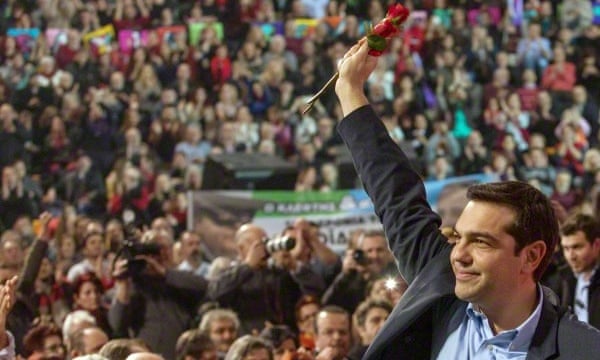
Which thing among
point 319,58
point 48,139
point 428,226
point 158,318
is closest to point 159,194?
point 48,139

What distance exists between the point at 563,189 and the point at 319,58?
13.6 ft

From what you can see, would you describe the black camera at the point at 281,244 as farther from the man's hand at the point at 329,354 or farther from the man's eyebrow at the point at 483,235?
the man's eyebrow at the point at 483,235

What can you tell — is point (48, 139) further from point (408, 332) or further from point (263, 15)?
point (408, 332)

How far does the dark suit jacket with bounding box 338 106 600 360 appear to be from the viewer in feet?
9.45

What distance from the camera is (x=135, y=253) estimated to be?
7453mm

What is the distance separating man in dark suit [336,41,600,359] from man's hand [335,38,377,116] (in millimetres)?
138

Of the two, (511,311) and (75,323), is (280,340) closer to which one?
(75,323)

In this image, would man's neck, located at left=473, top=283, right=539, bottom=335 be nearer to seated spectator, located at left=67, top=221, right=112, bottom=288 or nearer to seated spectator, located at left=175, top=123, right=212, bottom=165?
seated spectator, located at left=67, top=221, right=112, bottom=288

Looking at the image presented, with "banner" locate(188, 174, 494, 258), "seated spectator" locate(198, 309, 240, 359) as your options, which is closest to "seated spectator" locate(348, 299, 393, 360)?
"seated spectator" locate(198, 309, 240, 359)

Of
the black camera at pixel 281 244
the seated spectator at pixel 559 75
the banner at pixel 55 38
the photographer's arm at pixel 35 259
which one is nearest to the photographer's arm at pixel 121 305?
the photographer's arm at pixel 35 259

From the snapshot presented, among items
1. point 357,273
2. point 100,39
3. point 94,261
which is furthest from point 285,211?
point 100,39

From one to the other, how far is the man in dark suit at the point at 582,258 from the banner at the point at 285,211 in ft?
13.4

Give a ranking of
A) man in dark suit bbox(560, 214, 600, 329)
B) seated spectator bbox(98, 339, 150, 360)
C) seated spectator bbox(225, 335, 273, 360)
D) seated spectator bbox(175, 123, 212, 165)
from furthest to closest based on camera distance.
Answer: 1. seated spectator bbox(175, 123, 212, 165)
2. man in dark suit bbox(560, 214, 600, 329)
3. seated spectator bbox(225, 335, 273, 360)
4. seated spectator bbox(98, 339, 150, 360)

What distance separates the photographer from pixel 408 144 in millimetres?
15383
